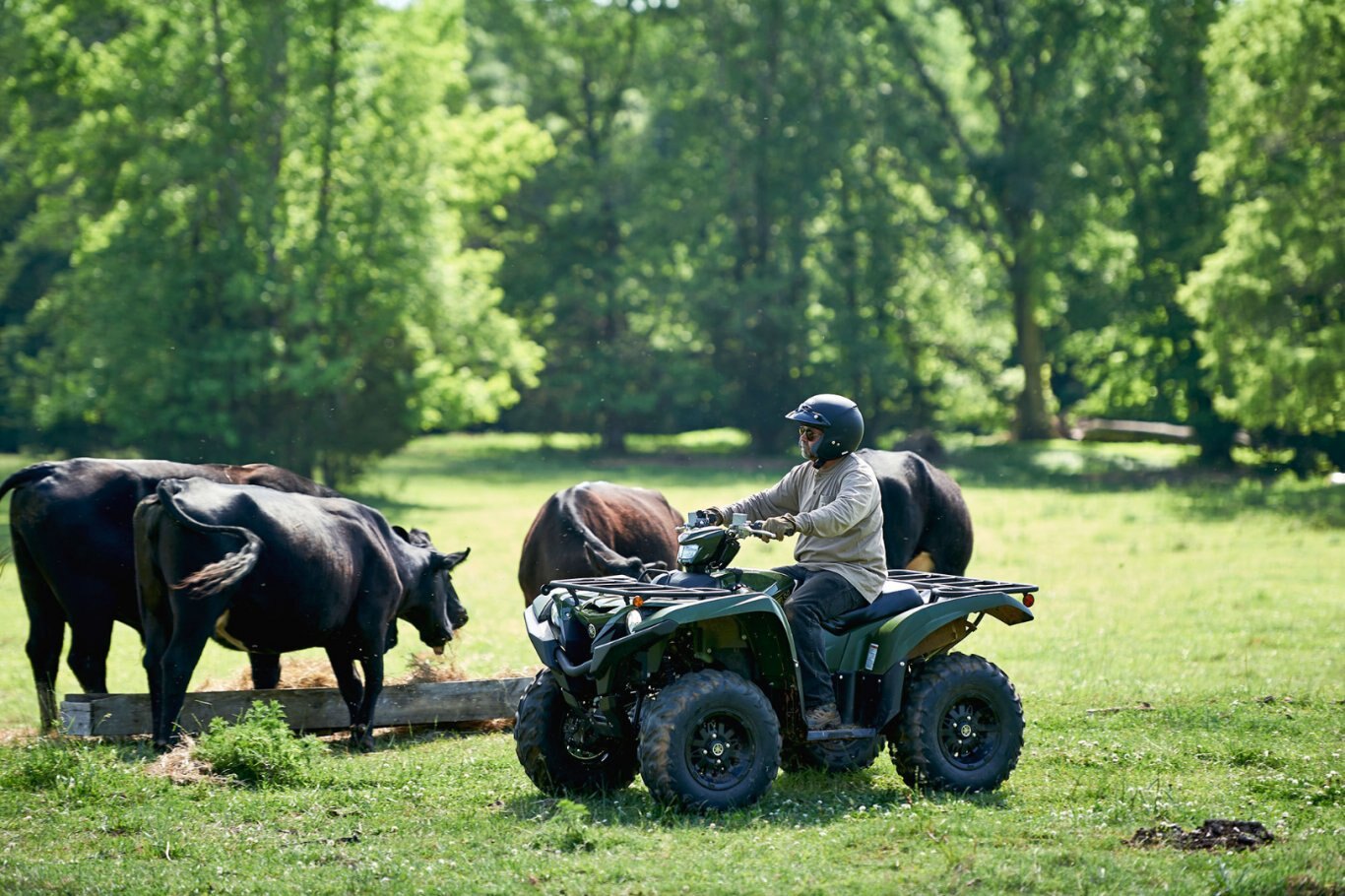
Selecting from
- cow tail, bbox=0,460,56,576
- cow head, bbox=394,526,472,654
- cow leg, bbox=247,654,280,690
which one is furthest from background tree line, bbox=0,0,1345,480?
cow head, bbox=394,526,472,654

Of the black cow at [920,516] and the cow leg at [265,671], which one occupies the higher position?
the black cow at [920,516]

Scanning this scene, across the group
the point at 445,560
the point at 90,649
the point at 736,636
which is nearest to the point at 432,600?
the point at 445,560

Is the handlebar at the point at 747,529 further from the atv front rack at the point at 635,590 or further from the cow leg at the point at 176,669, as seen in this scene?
the cow leg at the point at 176,669

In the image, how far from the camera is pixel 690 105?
52.1m

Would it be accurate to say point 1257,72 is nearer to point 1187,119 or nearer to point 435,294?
point 1187,119

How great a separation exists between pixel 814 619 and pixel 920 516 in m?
7.12

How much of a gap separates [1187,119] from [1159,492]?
1287 centimetres

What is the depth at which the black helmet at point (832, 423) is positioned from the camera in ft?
29.1

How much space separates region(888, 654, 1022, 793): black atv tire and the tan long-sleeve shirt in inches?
26.1

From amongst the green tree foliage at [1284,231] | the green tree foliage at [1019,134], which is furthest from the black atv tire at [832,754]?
the green tree foliage at [1019,134]

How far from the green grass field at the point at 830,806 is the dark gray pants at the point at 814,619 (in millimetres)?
657

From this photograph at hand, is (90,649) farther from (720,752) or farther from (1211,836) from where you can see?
(1211,836)

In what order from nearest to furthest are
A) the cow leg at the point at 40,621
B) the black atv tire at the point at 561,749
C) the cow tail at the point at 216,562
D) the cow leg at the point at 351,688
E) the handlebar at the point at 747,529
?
the handlebar at the point at 747,529 → the black atv tire at the point at 561,749 → the cow tail at the point at 216,562 → the cow leg at the point at 351,688 → the cow leg at the point at 40,621

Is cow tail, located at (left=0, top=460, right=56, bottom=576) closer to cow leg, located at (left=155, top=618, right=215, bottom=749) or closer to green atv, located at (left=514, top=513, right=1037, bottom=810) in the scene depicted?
cow leg, located at (left=155, top=618, right=215, bottom=749)
